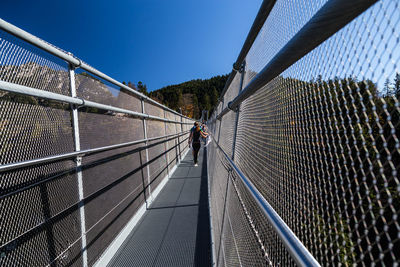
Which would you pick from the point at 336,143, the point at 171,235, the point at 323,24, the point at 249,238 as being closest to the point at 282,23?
the point at 323,24

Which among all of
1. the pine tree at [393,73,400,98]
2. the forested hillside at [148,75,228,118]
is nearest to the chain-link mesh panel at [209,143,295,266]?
the pine tree at [393,73,400,98]

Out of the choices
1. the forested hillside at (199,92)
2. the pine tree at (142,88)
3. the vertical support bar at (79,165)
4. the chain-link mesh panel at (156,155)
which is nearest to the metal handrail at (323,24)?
the vertical support bar at (79,165)

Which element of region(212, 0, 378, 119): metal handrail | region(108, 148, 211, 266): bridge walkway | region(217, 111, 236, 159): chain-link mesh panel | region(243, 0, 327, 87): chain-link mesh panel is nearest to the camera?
region(212, 0, 378, 119): metal handrail

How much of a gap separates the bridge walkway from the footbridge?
0.08ft

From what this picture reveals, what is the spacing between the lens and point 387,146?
415mm

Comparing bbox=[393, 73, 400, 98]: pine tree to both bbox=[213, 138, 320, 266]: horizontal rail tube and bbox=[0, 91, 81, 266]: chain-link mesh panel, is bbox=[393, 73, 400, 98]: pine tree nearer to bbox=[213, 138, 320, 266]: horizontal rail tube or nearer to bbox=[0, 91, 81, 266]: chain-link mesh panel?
bbox=[213, 138, 320, 266]: horizontal rail tube

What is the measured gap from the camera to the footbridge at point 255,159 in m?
0.47

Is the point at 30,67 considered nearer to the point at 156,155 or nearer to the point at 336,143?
the point at 336,143

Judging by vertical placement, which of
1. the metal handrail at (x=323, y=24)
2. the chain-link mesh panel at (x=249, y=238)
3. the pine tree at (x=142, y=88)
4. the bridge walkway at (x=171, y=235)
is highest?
the pine tree at (x=142, y=88)

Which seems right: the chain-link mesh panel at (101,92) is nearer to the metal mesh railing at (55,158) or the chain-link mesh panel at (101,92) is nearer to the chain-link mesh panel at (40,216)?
the metal mesh railing at (55,158)

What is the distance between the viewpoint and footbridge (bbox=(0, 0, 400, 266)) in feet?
1.53

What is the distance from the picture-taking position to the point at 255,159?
5.08 feet

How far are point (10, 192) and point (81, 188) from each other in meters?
0.77

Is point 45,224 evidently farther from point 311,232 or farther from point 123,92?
point 123,92
